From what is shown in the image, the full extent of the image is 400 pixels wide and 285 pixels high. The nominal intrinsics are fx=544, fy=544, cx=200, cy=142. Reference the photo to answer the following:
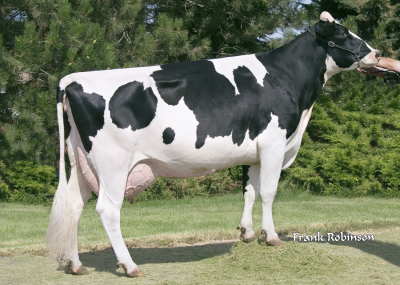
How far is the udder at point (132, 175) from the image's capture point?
5109 millimetres

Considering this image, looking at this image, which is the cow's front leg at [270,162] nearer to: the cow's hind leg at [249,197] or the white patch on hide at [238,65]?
the cow's hind leg at [249,197]

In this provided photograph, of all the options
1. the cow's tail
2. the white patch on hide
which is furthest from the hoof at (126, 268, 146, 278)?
the white patch on hide

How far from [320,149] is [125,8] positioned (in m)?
5.64

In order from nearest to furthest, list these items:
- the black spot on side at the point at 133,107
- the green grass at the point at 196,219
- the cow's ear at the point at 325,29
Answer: the black spot on side at the point at 133,107 → the cow's ear at the point at 325,29 → the green grass at the point at 196,219

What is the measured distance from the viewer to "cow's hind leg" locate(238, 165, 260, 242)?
19.2 feet

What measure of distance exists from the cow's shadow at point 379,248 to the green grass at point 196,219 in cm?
80

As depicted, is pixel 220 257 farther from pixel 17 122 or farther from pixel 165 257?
pixel 17 122

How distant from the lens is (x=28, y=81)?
11.4 meters

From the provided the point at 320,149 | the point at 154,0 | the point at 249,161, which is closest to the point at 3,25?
the point at 154,0

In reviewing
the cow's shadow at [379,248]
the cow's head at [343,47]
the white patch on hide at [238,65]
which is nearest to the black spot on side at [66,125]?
the white patch on hide at [238,65]

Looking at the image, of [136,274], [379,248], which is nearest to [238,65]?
[136,274]

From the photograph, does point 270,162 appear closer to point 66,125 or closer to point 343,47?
point 343,47

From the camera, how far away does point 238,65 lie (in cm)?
556

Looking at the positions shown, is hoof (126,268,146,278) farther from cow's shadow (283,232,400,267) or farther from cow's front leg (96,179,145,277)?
cow's shadow (283,232,400,267)
